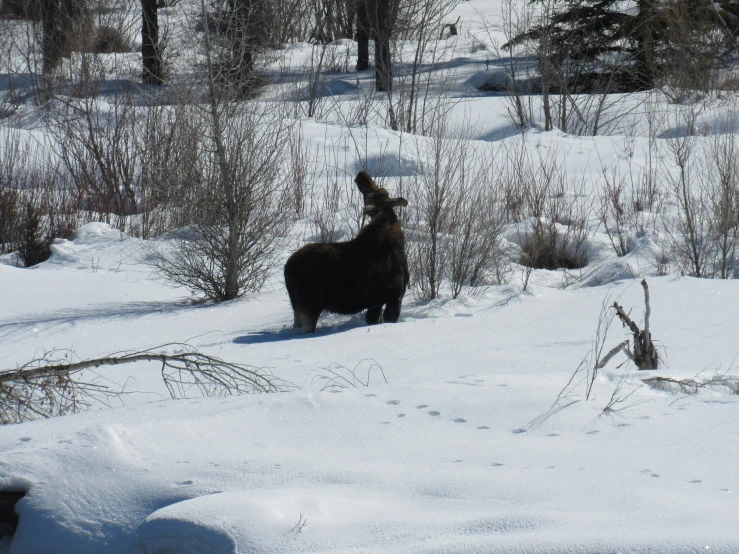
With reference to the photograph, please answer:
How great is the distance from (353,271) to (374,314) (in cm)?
50

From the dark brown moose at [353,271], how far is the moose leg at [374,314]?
0.27 feet

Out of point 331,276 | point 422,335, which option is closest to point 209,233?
point 331,276

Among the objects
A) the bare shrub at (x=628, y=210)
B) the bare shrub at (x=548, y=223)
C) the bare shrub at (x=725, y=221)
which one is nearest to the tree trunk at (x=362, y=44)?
the bare shrub at (x=628, y=210)

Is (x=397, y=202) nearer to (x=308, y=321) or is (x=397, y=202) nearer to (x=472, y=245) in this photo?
(x=308, y=321)

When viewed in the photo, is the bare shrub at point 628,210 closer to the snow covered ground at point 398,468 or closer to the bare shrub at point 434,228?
the bare shrub at point 434,228

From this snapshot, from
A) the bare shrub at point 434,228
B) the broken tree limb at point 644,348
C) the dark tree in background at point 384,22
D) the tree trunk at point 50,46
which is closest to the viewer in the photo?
the broken tree limb at point 644,348

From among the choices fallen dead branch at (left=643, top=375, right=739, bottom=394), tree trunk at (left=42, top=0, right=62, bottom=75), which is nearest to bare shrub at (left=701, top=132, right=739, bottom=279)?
fallen dead branch at (left=643, top=375, right=739, bottom=394)

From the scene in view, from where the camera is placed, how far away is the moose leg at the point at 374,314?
6.34 meters

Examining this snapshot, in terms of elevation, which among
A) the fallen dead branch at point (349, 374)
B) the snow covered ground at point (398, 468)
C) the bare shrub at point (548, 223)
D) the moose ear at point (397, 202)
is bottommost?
the fallen dead branch at point (349, 374)

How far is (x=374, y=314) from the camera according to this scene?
20.9ft

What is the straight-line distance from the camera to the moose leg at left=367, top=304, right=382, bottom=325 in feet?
20.8

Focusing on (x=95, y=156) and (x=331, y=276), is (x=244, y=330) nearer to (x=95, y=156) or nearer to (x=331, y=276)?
(x=331, y=276)

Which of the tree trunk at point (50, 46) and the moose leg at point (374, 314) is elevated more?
the tree trunk at point (50, 46)

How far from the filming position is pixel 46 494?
277cm
